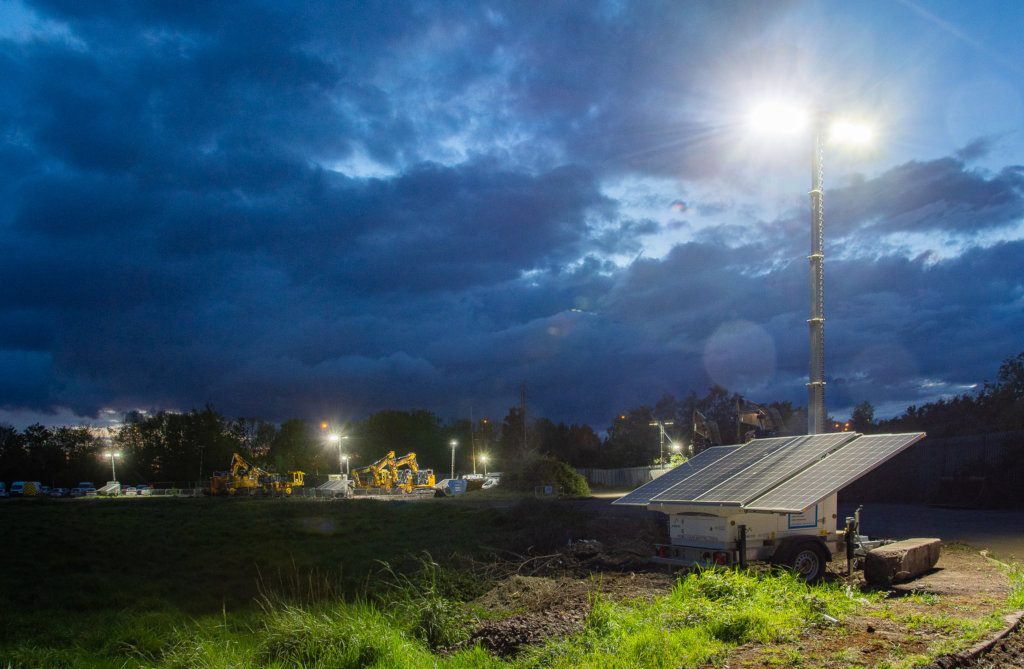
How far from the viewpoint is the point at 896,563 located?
11.5 meters

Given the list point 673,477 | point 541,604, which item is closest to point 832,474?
point 673,477

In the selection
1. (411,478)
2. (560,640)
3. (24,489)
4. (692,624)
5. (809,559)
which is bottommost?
(24,489)

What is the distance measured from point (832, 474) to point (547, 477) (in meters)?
44.0

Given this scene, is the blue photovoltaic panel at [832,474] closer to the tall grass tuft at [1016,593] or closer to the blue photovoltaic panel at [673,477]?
the tall grass tuft at [1016,593]

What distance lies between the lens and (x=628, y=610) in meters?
8.93

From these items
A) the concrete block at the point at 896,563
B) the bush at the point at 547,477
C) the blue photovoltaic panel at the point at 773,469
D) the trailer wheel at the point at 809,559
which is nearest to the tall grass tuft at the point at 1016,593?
the concrete block at the point at 896,563

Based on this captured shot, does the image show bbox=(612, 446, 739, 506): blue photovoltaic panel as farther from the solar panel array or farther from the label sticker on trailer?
the label sticker on trailer

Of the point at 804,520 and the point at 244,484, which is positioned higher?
the point at 804,520

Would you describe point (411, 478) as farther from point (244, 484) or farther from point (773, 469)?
point (773, 469)

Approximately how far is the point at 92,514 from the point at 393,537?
26.4m

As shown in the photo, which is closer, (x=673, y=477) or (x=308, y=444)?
(x=673, y=477)

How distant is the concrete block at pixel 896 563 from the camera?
11398 mm

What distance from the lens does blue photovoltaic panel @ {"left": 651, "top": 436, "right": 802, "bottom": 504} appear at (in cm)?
1346

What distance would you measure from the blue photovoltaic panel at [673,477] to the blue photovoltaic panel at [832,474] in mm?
2864
